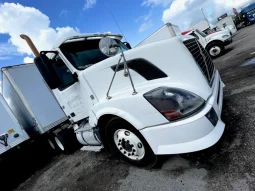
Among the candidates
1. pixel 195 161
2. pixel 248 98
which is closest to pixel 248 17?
pixel 248 98

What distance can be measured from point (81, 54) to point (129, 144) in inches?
79.0

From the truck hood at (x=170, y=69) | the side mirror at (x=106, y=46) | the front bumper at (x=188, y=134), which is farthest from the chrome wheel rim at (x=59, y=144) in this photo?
the front bumper at (x=188, y=134)

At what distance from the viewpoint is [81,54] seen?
3.80 metres

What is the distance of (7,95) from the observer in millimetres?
6773

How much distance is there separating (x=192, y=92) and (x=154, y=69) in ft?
2.05

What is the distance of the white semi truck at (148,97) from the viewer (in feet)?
7.94

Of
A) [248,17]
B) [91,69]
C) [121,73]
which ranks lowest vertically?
[248,17]

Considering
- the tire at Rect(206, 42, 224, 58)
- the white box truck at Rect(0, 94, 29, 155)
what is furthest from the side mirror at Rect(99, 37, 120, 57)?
the tire at Rect(206, 42, 224, 58)

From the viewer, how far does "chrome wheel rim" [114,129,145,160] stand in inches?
115

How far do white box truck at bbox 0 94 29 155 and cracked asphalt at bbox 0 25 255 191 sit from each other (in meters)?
1.14

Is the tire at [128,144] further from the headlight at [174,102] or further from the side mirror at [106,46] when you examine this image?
the side mirror at [106,46]

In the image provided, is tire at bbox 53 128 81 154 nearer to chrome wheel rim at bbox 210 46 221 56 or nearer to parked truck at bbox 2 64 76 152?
parked truck at bbox 2 64 76 152

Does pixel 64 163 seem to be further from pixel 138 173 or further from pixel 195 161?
pixel 195 161

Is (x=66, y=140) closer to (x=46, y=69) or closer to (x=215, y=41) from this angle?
(x=46, y=69)
